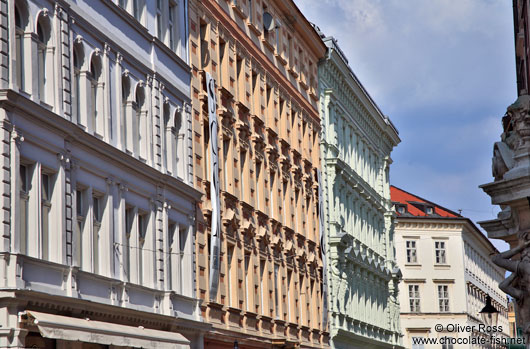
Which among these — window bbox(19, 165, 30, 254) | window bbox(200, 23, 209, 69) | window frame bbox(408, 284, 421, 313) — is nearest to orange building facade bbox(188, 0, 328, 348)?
window bbox(200, 23, 209, 69)

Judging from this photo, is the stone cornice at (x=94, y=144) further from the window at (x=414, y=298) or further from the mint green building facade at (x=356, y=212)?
the window at (x=414, y=298)

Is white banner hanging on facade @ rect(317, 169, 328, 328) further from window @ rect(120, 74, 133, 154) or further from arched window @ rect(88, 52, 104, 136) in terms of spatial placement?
arched window @ rect(88, 52, 104, 136)

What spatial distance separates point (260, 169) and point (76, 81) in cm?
1806

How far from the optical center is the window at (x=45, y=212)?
2395 cm

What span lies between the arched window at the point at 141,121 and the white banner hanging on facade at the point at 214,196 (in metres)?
5.66

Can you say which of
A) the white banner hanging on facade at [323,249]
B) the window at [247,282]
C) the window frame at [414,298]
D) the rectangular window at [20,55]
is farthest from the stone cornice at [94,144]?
the window frame at [414,298]

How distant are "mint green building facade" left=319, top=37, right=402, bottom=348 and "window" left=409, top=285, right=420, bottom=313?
17266 millimetres

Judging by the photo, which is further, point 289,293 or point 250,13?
point 289,293

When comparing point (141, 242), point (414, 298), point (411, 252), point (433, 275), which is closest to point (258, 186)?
point (141, 242)

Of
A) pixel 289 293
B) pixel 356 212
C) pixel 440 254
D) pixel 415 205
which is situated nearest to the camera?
pixel 289 293

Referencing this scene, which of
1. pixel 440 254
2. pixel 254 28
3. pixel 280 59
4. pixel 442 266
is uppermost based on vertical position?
pixel 280 59

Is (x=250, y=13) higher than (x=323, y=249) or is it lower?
higher

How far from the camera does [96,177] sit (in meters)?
27.5

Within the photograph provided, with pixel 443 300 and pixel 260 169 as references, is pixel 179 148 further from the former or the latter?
pixel 443 300
